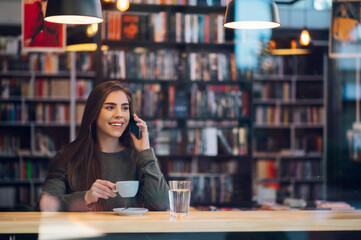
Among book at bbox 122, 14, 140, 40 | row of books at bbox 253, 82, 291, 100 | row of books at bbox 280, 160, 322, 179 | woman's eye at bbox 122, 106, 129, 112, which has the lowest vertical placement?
row of books at bbox 280, 160, 322, 179

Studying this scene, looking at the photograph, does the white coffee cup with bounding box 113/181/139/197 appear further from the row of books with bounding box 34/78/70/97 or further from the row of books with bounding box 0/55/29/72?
the row of books with bounding box 0/55/29/72

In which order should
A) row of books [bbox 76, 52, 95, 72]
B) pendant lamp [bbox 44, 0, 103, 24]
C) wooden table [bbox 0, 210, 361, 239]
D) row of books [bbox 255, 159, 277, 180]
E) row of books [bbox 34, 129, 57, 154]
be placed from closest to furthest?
wooden table [bbox 0, 210, 361, 239] < pendant lamp [bbox 44, 0, 103, 24] < row of books [bbox 76, 52, 95, 72] < row of books [bbox 34, 129, 57, 154] < row of books [bbox 255, 159, 277, 180]

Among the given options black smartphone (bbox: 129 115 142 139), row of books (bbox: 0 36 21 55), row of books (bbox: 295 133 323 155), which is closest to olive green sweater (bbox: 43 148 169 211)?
black smartphone (bbox: 129 115 142 139)

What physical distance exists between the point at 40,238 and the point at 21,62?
16.8 feet

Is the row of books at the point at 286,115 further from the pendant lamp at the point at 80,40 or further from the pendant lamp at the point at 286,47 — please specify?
the pendant lamp at the point at 80,40

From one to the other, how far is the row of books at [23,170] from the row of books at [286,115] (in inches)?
119

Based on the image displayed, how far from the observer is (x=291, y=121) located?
8.22 m

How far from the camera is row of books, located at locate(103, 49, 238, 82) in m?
5.16

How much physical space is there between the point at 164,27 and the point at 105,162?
239 centimetres

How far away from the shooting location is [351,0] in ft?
16.7

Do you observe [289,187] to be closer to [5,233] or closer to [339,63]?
[339,63]

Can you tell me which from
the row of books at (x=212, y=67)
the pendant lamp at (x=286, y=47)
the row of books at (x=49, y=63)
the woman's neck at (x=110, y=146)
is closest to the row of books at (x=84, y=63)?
the row of books at (x=49, y=63)

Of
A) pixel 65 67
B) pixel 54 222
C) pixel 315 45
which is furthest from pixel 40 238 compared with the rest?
pixel 315 45

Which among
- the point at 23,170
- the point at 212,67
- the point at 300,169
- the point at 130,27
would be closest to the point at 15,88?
the point at 23,170
